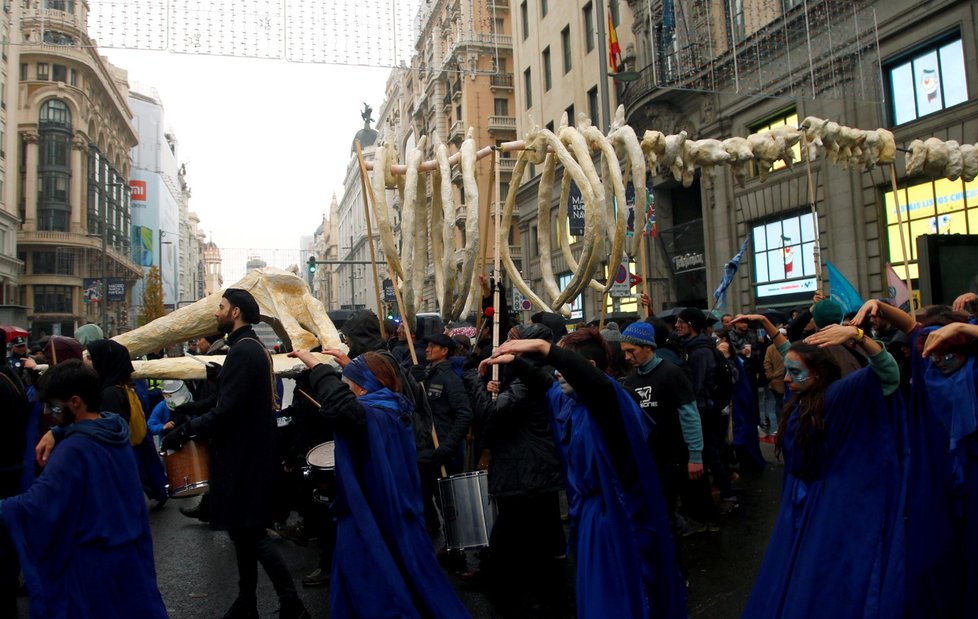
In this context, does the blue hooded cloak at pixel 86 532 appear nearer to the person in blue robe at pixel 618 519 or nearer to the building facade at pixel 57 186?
the person in blue robe at pixel 618 519

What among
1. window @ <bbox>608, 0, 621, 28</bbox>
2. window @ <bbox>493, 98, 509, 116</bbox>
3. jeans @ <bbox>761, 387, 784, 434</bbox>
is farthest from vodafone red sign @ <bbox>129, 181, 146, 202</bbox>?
jeans @ <bbox>761, 387, 784, 434</bbox>

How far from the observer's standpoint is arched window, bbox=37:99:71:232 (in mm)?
56281

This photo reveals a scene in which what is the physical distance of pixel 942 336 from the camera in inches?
123

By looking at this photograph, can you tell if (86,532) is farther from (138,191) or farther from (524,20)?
(138,191)

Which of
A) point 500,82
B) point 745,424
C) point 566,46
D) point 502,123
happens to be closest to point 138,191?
point 500,82

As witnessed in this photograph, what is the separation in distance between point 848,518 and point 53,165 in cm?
6596

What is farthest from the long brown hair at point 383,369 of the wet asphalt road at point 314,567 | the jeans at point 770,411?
the jeans at point 770,411

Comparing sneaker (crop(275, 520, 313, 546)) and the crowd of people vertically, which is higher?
the crowd of people

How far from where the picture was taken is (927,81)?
1395cm

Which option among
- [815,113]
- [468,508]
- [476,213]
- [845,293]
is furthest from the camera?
[815,113]

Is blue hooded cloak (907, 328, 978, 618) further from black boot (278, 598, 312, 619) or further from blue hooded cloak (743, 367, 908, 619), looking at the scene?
black boot (278, 598, 312, 619)

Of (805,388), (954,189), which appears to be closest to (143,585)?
(805,388)

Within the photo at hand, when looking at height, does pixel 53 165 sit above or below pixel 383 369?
above

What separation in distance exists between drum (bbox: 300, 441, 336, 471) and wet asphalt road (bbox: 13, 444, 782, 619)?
3.67 ft
